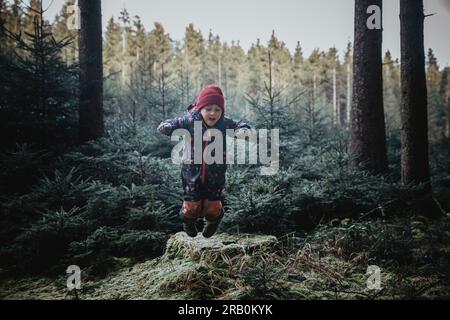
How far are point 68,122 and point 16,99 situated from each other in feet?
3.98

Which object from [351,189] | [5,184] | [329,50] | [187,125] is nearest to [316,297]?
[187,125]

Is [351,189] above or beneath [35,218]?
above

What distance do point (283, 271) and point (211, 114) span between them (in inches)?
94.7

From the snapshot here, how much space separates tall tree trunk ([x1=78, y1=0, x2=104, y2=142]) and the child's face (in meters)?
5.29

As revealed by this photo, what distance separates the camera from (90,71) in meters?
8.09

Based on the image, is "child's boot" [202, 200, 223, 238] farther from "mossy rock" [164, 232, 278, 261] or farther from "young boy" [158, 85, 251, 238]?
"mossy rock" [164, 232, 278, 261]

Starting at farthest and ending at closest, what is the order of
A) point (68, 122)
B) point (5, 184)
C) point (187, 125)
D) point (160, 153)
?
point (160, 153) → point (68, 122) → point (5, 184) → point (187, 125)

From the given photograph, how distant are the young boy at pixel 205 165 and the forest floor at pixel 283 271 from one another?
875 millimetres

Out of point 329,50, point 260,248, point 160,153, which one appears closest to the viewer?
point 260,248

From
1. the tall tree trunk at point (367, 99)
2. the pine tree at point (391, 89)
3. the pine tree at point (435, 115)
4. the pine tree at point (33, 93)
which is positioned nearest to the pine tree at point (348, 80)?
the pine tree at point (391, 89)

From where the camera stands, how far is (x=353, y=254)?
195 inches

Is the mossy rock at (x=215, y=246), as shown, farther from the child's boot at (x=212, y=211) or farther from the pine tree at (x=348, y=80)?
the pine tree at (x=348, y=80)

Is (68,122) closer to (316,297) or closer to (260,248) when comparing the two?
(260,248)
